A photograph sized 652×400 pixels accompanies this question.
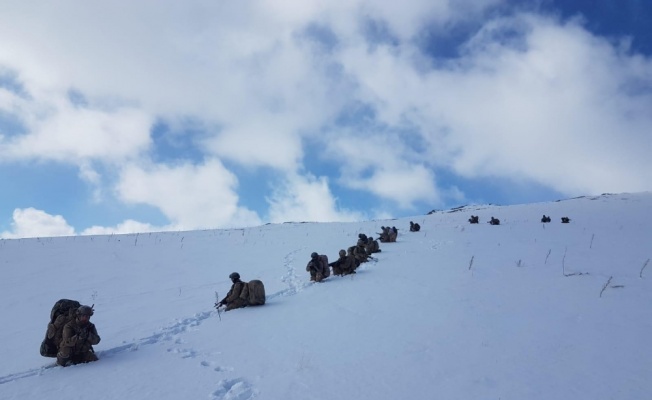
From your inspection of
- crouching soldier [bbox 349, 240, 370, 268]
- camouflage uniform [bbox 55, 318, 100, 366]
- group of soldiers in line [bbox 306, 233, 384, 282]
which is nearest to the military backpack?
camouflage uniform [bbox 55, 318, 100, 366]

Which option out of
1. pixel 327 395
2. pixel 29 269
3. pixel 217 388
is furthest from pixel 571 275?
pixel 29 269

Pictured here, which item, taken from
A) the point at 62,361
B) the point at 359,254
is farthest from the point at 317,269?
the point at 62,361

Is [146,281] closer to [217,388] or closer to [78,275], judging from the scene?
[78,275]

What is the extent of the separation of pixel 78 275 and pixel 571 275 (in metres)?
14.1

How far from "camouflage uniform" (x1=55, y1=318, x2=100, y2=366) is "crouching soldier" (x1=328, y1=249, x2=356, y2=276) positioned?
22.8 ft

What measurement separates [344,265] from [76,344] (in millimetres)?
7414

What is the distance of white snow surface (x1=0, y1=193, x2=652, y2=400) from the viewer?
13.3 ft

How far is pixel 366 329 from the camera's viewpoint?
595 centimetres

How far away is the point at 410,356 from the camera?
15.4 ft

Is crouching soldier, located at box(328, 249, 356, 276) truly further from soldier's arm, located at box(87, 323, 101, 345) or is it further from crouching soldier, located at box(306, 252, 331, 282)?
soldier's arm, located at box(87, 323, 101, 345)

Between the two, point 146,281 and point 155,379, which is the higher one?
point 146,281

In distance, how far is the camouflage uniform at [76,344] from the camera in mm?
5344

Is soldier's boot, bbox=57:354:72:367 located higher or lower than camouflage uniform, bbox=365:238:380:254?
lower

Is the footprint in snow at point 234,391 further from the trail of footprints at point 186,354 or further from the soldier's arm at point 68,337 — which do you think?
the soldier's arm at point 68,337
